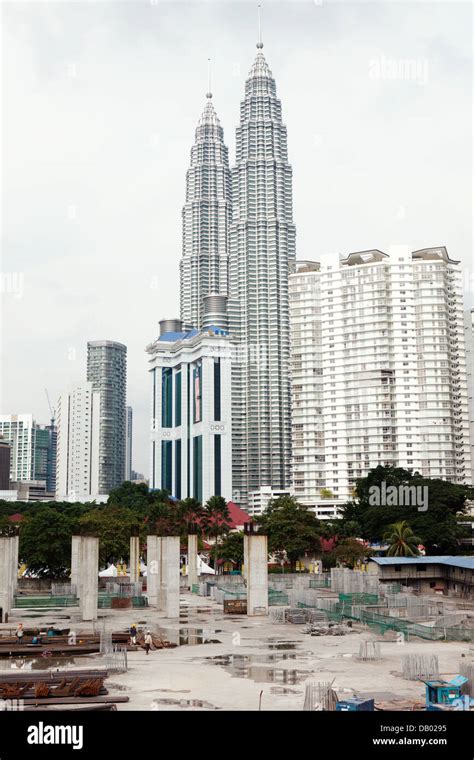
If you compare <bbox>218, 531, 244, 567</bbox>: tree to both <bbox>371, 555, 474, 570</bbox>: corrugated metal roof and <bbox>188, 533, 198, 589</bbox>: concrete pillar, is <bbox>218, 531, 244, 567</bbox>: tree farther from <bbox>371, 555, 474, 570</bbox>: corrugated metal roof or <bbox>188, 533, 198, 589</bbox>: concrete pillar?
<bbox>371, 555, 474, 570</bbox>: corrugated metal roof

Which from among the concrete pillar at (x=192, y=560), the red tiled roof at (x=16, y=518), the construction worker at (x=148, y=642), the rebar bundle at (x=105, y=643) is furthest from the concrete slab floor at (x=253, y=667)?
the red tiled roof at (x=16, y=518)

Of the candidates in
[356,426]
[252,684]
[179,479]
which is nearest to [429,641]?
[252,684]

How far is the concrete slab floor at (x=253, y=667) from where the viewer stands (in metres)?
25.9

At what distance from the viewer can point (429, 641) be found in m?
40.4

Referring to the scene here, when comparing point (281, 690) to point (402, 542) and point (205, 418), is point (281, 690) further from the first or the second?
point (205, 418)

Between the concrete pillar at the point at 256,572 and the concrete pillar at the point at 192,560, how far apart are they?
20.6 metres

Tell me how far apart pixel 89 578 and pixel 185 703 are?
26.3 meters

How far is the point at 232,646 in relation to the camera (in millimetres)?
38062

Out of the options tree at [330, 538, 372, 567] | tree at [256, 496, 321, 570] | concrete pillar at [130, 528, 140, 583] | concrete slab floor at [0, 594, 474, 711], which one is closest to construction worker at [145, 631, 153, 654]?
concrete slab floor at [0, 594, 474, 711]

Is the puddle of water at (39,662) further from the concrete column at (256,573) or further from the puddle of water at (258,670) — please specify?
the concrete column at (256,573)

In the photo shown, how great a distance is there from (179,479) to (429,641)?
529ft

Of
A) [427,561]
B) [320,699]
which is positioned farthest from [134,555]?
[320,699]

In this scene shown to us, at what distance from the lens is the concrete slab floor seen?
2594 centimetres

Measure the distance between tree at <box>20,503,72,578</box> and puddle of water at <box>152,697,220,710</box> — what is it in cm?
4487
